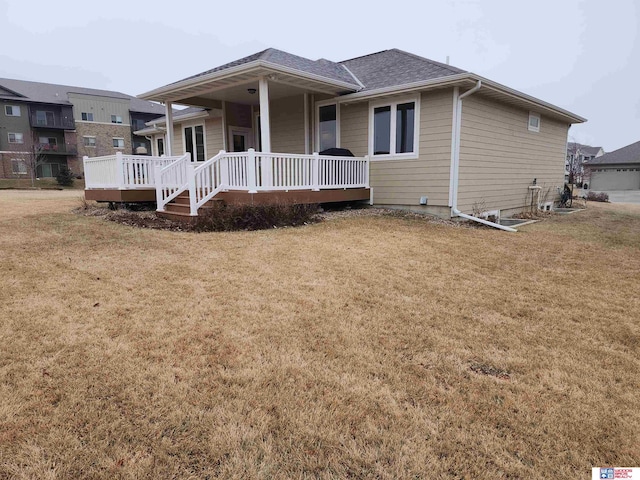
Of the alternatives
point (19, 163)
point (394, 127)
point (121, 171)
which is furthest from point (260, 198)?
point (19, 163)

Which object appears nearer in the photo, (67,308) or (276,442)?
(276,442)

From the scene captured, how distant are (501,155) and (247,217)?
7807 mm

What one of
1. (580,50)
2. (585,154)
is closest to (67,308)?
(580,50)

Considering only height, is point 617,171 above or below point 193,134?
below

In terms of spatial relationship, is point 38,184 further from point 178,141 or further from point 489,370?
point 489,370

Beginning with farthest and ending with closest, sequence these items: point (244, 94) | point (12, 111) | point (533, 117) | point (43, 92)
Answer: point (43, 92) < point (12, 111) < point (533, 117) < point (244, 94)

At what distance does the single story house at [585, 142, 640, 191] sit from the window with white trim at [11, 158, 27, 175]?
53.4 m

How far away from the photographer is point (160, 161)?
10930 millimetres

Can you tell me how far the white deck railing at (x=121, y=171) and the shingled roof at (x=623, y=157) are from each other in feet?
126

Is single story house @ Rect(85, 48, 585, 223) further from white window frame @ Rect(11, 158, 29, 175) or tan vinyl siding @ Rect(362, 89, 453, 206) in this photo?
white window frame @ Rect(11, 158, 29, 175)

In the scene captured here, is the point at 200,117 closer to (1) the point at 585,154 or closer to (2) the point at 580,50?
(2) the point at 580,50

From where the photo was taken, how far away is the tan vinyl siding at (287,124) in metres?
12.0

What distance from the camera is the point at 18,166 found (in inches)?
1420

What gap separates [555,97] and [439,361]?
363 ft
